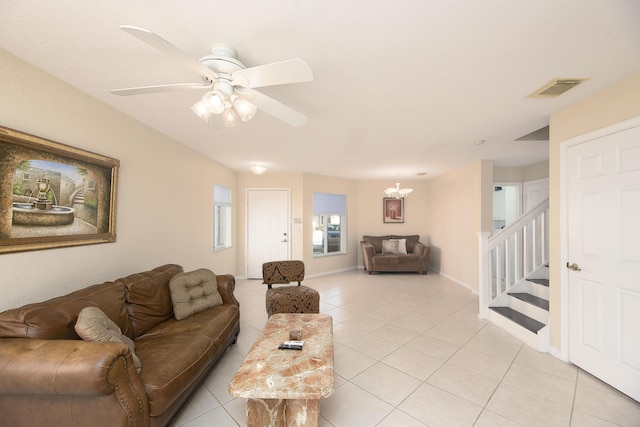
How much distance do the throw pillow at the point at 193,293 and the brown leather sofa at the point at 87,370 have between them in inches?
16.4

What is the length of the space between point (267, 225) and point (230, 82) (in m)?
4.46

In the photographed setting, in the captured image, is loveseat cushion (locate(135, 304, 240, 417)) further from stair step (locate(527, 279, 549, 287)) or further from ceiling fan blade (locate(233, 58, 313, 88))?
stair step (locate(527, 279, 549, 287))

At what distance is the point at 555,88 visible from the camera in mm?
2057

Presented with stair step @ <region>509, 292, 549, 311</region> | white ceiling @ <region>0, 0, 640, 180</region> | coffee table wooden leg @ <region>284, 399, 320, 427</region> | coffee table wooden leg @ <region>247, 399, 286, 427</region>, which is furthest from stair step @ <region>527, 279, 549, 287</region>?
coffee table wooden leg @ <region>247, 399, 286, 427</region>

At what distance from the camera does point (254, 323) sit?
337 centimetres

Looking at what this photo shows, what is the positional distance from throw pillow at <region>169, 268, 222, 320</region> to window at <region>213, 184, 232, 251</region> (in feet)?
6.81

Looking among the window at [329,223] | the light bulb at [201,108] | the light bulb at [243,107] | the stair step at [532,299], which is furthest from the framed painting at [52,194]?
the stair step at [532,299]

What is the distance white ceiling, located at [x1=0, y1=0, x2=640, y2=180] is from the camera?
1277mm

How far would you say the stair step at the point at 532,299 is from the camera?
300 cm

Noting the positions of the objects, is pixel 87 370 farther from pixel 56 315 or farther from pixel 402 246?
pixel 402 246

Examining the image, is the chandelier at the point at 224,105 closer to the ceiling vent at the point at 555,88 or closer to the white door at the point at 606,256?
the ceiling vent at the point at 555,88

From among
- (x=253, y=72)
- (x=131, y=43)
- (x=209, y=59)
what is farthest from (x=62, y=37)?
(x=253, y=72)

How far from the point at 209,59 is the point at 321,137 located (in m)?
1.93

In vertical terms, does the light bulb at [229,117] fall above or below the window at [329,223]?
above
